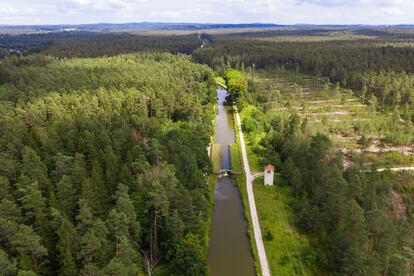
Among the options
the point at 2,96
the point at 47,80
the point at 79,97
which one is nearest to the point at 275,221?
the point at 79,97

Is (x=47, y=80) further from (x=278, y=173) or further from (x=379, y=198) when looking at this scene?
(x=379, y=198)

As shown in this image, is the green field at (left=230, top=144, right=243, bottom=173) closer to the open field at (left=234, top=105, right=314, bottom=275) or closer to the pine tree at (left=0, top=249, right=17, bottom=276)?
the open field at (left=234, top=105, right=314, bottom=275)

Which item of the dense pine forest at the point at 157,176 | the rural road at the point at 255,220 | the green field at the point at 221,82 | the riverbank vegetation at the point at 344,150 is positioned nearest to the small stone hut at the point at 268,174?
the riverbank vegetation at the point at 344,150

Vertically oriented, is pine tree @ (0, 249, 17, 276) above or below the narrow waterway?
above

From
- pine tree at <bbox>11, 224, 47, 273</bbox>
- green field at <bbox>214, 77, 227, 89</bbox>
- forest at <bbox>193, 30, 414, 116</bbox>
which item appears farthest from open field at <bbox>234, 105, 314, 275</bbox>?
green field at <bbox>214, 77, 227, 89</bbox>

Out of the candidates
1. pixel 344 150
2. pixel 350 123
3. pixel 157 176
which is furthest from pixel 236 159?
pixel 350 123

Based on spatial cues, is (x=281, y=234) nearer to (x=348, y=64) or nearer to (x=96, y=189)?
(x=96, y=189)
